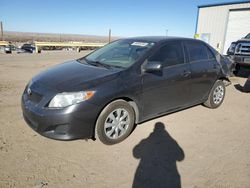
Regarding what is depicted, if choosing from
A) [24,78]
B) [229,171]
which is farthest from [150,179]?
[24,78]

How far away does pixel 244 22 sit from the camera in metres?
17.6

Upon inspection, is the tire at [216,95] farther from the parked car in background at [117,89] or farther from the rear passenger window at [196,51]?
the rear passenger window at [196,51]

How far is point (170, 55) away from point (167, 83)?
0.58 metres

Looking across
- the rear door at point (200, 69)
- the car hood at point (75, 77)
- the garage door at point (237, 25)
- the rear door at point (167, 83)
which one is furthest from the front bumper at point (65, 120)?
the garage door at point (237, 25)

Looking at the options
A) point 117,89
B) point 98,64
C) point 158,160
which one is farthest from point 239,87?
point 117,89

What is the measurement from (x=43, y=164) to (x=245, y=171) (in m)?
2.75

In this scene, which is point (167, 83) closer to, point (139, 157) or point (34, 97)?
point (139, 157)

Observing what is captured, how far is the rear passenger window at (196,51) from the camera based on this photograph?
15.4 ft

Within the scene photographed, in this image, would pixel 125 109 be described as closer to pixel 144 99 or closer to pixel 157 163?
pixel 144 99

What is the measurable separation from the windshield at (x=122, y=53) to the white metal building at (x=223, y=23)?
16.6 metres

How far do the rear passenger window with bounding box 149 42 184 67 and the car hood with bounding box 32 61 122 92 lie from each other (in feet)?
2.95

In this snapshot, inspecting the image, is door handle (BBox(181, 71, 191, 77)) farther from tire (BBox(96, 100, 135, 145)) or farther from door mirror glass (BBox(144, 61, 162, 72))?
tire (BBox(96, 100, 135, 145))

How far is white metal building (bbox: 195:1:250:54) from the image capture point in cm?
1762

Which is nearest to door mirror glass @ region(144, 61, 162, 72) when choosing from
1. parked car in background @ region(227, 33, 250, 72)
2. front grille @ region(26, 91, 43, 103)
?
front grille @ region(26, 91, 43, 103)
